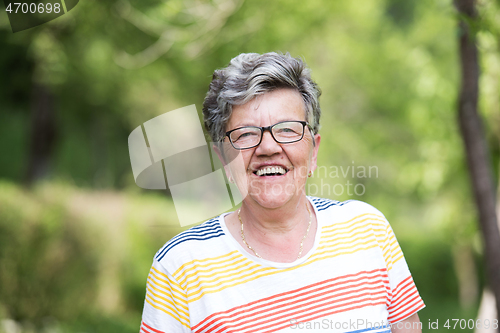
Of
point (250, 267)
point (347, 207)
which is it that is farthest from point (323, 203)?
point (250, 267)

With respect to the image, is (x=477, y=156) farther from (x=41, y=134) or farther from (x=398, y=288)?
(x=41, y=134)

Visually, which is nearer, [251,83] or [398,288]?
[251,83]

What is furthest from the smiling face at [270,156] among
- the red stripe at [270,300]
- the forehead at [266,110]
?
the red stripe at [270,300]

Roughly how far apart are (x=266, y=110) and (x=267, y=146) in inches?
5.5

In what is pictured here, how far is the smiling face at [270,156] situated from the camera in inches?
65.3

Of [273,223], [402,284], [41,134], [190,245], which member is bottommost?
[402,284]

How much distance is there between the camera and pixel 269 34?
20.6ft

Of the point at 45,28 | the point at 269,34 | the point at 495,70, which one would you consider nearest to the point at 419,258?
the point at 495,70

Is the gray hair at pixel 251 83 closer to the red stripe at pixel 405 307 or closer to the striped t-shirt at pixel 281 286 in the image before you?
the striped t-shirt at pixel 281 286

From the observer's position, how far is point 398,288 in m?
1.76

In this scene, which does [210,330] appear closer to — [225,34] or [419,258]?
[225,34]

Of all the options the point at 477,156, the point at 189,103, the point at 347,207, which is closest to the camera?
the point at 347,207

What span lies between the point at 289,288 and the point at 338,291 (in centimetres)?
19

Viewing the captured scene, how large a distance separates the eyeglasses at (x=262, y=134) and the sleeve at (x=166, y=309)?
0.56 metres
